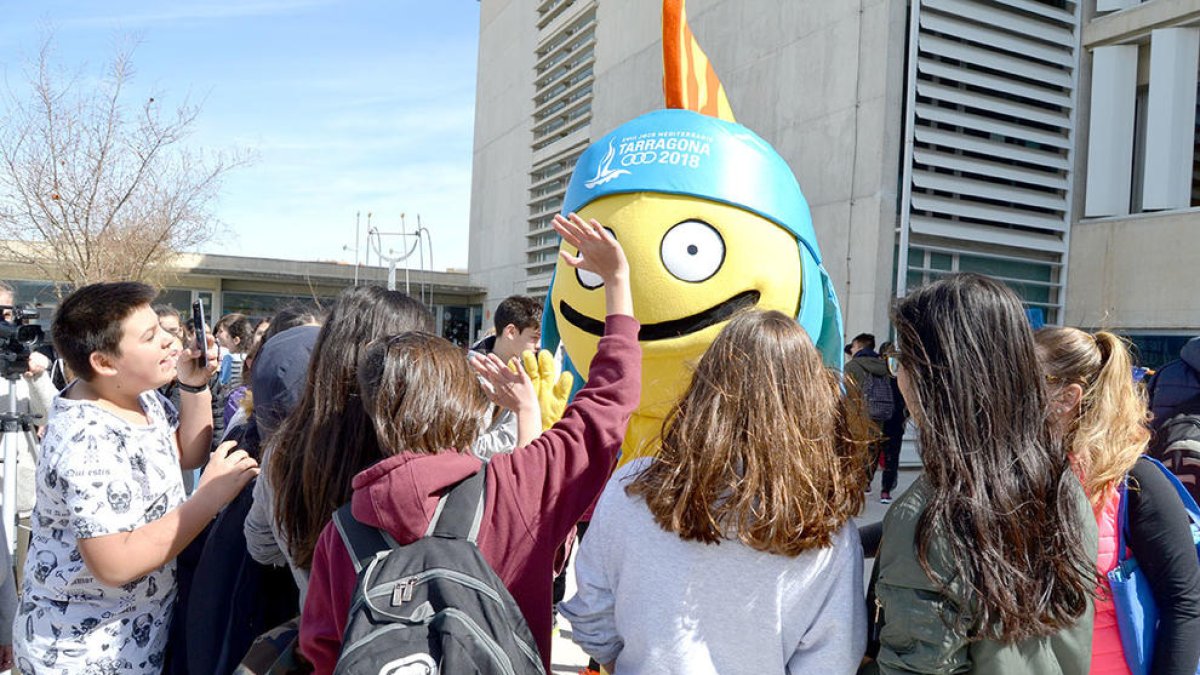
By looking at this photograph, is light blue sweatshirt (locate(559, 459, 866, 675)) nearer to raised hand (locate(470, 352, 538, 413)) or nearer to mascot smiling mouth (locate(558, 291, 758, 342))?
raised hand (locate(470, 352, 538, 413))

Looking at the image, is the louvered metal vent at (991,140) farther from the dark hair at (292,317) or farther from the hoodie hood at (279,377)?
the hoodie hood at (279,377)

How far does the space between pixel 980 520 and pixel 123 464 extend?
187cm

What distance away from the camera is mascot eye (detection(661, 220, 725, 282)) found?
10.3 feet

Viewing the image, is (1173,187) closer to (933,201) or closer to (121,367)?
(933,201)

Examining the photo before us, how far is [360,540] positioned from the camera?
1.62 metres

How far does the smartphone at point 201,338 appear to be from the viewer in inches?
100

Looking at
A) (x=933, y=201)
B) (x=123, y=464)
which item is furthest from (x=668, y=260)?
(x=933, y=201)

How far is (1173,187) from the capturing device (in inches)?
343

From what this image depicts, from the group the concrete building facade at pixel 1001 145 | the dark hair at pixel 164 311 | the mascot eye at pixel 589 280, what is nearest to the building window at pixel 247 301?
the concrete building facade at pixel 1001 145

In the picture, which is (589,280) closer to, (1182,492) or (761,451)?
(761,451)

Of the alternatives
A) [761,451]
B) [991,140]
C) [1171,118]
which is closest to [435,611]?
[761,451]

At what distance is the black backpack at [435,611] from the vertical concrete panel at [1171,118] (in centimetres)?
943

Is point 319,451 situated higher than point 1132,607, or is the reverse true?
point 319,451

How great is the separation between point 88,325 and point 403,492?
3.90 ft
